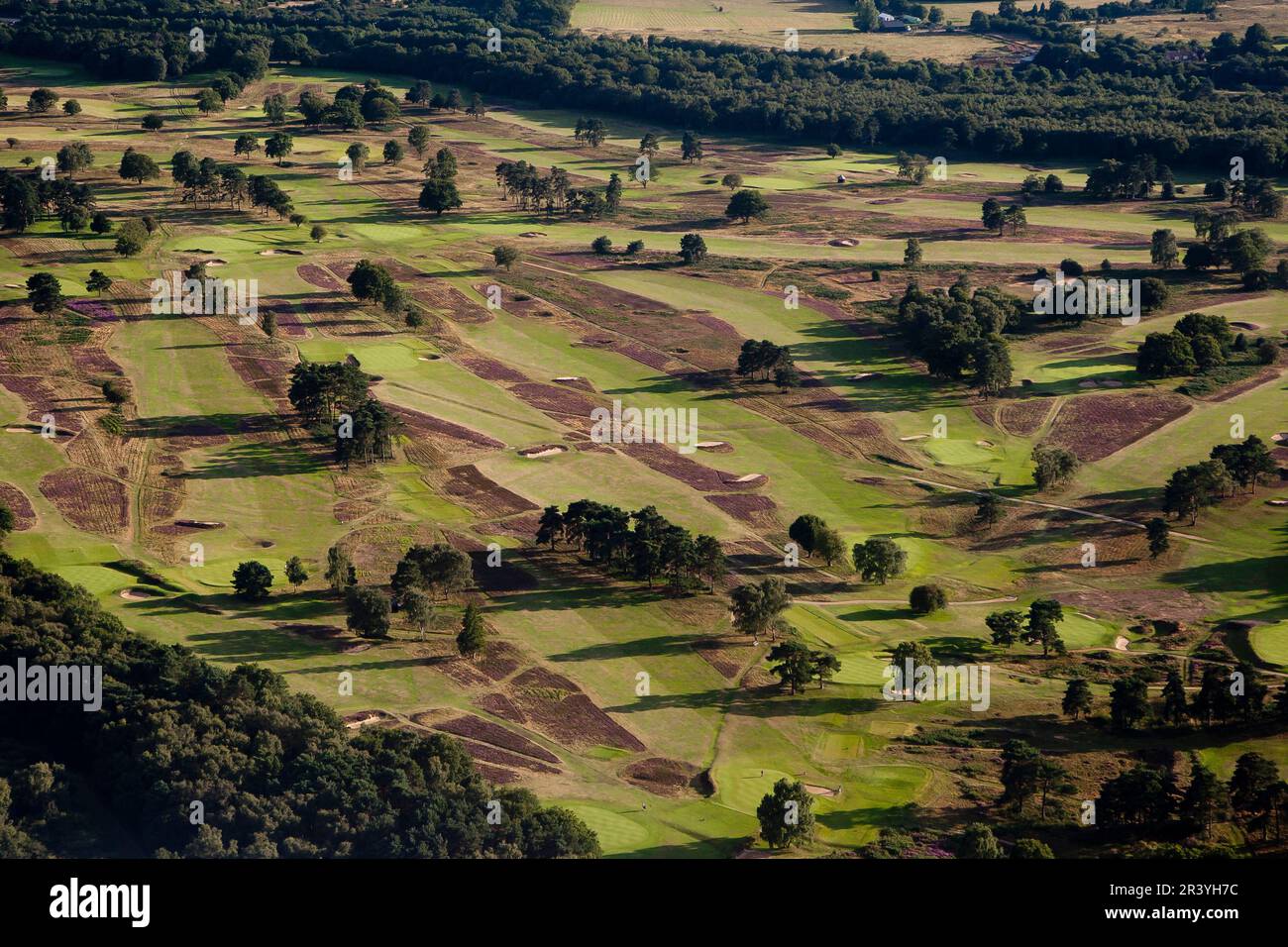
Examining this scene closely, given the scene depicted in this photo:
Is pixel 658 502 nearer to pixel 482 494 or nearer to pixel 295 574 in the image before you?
pixel 482 494

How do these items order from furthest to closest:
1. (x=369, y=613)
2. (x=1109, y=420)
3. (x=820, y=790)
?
(x=1109, y=420), (x=369, y=613), (x=820, y=790)

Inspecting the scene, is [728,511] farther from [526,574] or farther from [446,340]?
[446,340]

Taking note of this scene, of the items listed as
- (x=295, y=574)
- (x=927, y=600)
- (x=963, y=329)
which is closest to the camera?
(x=927, y=600)

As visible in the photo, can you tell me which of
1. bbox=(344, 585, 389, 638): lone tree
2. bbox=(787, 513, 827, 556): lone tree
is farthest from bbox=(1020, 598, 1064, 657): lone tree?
bbox=(344, 585, 389, 638): lone tree

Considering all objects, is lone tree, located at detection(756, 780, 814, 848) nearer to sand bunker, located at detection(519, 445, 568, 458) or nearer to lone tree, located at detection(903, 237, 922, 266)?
sand bunker, located at detection(519, 445, 568, 458)

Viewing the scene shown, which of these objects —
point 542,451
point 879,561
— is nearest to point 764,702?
point 879,561

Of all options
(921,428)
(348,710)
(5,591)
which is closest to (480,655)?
(348,710)
